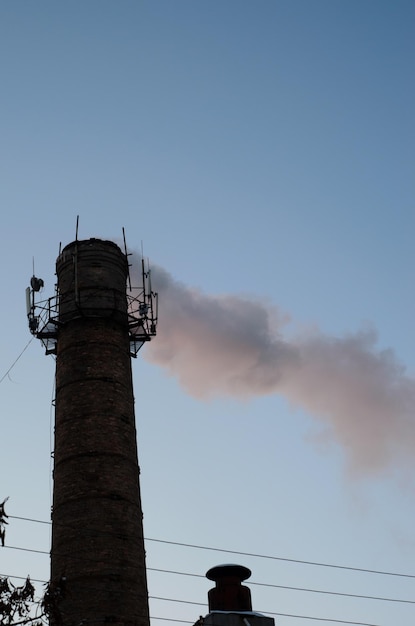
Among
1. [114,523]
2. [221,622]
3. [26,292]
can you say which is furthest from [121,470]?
[26,292]

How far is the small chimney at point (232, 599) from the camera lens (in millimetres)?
23078

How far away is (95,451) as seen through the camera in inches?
938

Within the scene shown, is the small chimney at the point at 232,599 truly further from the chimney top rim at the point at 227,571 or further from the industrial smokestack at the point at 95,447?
the industrial smokestack at the point at 95,447

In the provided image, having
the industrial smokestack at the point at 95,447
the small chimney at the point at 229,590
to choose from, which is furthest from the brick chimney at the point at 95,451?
the small chimney at the point at 229,590

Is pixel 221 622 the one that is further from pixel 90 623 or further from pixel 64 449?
pixel 64 449

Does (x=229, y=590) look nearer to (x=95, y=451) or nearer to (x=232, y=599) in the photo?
(x=232, y=599)

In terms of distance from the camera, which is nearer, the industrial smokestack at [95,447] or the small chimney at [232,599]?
the industrial smokestack at [95,447]

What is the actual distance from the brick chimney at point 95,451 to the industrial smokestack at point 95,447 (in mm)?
30

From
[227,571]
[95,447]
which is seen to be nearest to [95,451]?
[95,447]

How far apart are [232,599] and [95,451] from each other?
20.9 feet

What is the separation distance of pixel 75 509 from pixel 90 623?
3324mm

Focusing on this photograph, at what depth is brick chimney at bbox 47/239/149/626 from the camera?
867 inches

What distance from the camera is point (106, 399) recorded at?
24.8m

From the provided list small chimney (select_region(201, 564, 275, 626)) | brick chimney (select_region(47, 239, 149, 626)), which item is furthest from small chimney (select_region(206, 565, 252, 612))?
brick chimney (select_region(47, 239, 149, 626))
